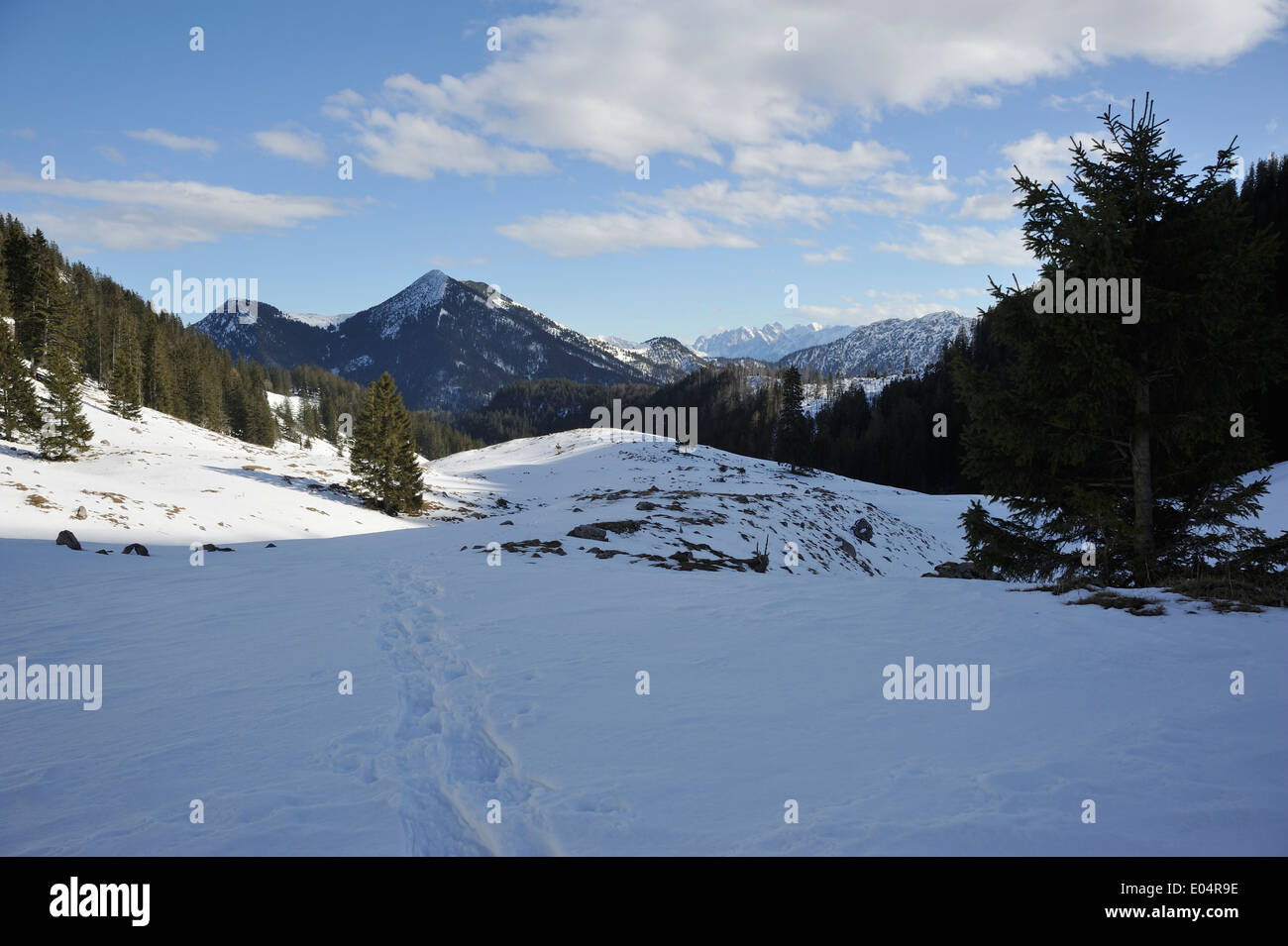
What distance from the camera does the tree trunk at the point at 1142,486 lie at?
31.5 feet

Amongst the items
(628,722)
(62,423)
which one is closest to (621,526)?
(628,722)

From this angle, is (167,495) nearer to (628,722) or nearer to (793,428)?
(628,722)

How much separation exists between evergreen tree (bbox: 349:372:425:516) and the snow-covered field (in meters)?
27.1

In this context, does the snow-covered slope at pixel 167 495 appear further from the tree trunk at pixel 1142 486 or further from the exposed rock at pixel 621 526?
the tree trunk at pixel 1142 486

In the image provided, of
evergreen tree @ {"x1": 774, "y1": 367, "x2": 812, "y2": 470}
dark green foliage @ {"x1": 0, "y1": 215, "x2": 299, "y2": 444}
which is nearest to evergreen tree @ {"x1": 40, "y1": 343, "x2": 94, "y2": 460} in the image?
dark green foliage @ {"x1": 0, "y1": 215, "x2": 299, "y2": 444}

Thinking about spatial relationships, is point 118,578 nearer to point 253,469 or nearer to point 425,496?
point 253,469

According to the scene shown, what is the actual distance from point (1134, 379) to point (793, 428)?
55656 mm

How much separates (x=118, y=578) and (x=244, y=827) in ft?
42.0

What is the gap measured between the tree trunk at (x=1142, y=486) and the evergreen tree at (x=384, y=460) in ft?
127

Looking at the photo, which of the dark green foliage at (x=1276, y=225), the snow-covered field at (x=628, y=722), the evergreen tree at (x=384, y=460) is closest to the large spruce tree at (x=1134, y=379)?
the snow-covered field at (x=628, y=722)

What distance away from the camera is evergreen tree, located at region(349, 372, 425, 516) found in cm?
3928

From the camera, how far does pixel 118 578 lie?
42.2 ft
